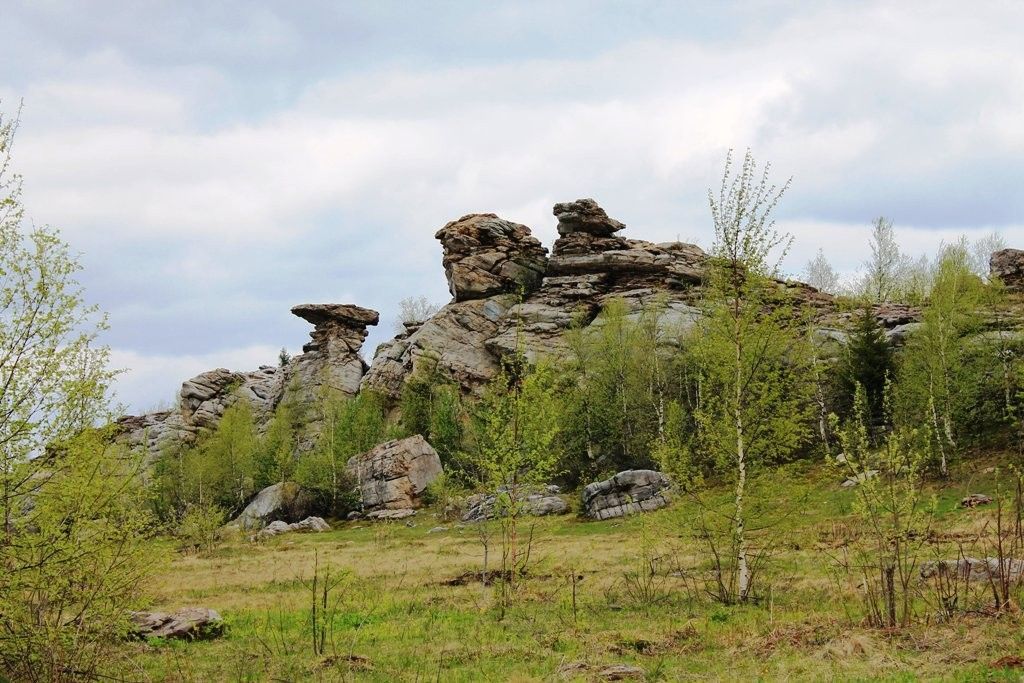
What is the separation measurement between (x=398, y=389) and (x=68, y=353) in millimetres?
73303

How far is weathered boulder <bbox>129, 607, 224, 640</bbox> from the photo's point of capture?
17.3 m

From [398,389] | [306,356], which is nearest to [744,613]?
[398,389]

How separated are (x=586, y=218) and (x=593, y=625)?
72064 millimetres

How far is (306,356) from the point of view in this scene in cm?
9938

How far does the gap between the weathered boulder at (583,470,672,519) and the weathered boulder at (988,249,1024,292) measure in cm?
4065

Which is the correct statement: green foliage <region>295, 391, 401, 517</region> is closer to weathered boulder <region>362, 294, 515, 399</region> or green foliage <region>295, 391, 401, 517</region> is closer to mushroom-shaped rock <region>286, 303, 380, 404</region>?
weathered boulder <region>362, 294, 515, 399</region>

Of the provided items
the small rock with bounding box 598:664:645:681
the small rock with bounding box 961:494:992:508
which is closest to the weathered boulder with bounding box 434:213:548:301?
the small rock with bounding box 961:494:992:508

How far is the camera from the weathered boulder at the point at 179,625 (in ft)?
56.8

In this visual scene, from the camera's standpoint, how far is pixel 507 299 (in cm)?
8512

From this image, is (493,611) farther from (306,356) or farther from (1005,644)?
(306,356)

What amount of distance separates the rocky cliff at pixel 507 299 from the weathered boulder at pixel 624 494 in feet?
91.2

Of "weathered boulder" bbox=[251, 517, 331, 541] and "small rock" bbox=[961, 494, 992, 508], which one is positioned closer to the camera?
"small rock" bbox=[961, 494, 992, 508]

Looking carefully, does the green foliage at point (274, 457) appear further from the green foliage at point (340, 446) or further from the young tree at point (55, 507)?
the young tree at point (55, 507)

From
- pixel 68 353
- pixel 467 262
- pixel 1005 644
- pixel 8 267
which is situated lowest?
pixel 1005 644
